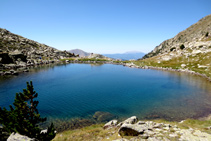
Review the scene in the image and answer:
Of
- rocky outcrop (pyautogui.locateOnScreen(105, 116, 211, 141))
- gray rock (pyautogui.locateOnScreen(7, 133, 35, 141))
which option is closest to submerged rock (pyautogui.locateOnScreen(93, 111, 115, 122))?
rocky outcrop (pyautogui.locateOnScreen(105, 116, 211, 141))

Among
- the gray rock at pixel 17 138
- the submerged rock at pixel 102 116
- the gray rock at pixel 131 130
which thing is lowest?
the submerged rock at pixel 102 116

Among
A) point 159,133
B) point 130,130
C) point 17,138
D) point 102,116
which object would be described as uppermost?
point 17,138

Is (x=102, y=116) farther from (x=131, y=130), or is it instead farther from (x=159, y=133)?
(x=159, y=133)

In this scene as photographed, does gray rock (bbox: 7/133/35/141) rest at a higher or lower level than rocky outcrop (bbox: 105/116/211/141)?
higher

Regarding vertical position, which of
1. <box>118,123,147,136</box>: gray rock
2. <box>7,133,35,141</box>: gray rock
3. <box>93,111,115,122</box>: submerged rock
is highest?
<box>7,133,35,141</box>: gray rock

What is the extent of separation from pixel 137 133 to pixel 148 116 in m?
16.0

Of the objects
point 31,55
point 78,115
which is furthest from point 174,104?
point 31,55

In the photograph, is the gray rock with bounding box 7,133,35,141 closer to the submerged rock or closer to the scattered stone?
the scattered stone

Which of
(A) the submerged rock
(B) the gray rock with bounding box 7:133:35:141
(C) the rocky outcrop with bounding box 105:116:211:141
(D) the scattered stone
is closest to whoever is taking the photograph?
(B) the gray rock with bounding box 7:133:35:141

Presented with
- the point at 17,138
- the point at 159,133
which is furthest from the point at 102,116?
the point at 17,138

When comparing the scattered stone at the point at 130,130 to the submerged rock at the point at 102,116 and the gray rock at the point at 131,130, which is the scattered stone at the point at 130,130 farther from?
the submerged rock at the point at 102,116

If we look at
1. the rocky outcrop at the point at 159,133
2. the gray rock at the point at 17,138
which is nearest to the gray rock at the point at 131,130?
the rocky outcrop at the point at 159,133

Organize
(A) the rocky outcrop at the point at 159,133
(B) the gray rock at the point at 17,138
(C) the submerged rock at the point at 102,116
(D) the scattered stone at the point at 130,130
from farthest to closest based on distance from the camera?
(C) the submerged rock at the point at 102,116, (D) the scattered stone at the point at 130,130, (A) the rocky outcrop at the point at 159,133, (B) the gray rock at the point at 17,138

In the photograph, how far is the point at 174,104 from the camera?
39.4m
